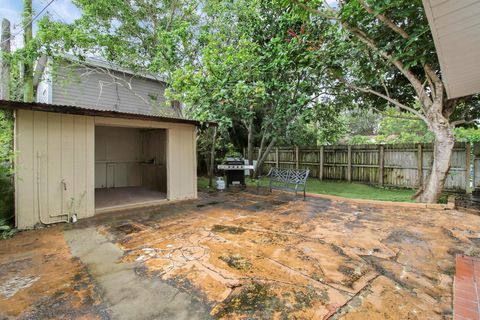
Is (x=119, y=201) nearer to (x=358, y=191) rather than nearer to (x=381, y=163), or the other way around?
(x=358, y=191)

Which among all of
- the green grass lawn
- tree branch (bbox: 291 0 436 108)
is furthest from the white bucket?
tree branch (bbox: 291 0 436 108)

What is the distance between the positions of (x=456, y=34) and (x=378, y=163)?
7304 millimetres

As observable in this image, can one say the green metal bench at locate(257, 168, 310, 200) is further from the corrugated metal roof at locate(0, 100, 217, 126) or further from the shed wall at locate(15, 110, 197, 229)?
A: the shed wall at locate(15, 110, 197, 229)

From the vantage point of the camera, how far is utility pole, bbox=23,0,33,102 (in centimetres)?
788

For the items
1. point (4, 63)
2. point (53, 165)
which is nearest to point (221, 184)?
point (53, 165)

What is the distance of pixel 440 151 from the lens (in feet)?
18.4

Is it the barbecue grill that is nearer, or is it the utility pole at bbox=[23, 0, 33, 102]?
the utility pole at bbox=[23, 0, 33, 102]

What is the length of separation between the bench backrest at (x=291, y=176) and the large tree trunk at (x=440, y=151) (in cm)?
311

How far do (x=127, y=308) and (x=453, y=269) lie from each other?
11.8 feet

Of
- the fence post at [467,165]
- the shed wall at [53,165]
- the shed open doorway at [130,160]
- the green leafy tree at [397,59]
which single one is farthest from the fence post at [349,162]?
the shed wall at [53,165]

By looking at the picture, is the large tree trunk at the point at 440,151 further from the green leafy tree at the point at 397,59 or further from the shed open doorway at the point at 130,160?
the shed open doorway at the point at 130,160

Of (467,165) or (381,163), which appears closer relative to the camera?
(467,165)

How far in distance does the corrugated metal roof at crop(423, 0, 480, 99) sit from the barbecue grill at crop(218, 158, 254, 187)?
6.07 meters

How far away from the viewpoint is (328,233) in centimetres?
387
